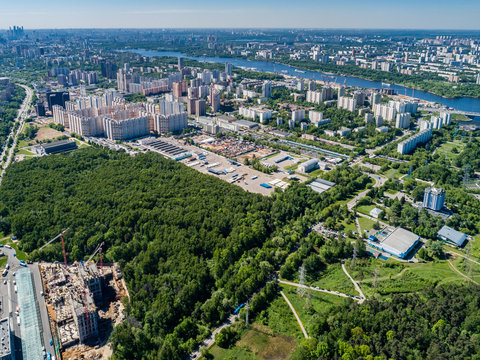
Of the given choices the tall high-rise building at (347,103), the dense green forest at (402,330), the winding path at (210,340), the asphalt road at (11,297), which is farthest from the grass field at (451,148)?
the asphalt road at (11,297)

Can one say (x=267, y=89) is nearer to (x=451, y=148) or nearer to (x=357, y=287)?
(x=451, y=148)

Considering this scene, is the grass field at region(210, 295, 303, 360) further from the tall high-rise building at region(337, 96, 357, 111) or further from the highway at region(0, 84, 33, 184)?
the tall high-rise building at region(337, 96, 357, 111)

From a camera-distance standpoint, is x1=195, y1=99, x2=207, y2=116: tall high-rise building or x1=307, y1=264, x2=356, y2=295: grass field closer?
x1=307, y1=264, x2=356, y2=295: grass field

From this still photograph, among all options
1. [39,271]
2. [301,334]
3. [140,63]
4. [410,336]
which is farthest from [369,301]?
[140,63]

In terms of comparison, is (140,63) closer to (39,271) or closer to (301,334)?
(39,271)

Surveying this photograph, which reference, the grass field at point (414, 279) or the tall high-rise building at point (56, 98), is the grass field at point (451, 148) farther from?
the tall high-rise building at point (56, 98)

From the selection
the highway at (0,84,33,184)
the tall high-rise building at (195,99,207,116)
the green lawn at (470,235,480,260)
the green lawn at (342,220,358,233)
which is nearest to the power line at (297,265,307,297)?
the green lawn at (342,220,358,233)
